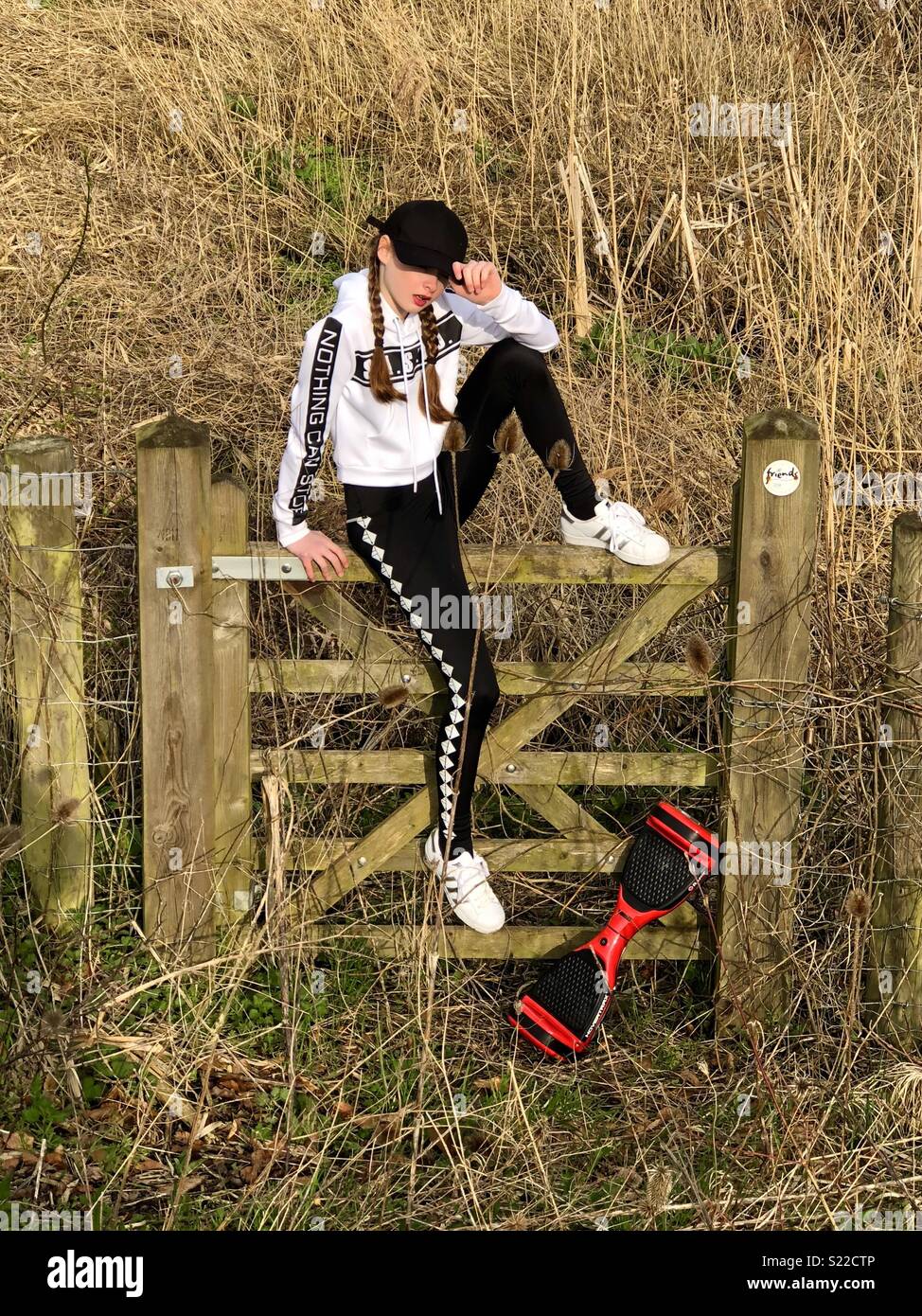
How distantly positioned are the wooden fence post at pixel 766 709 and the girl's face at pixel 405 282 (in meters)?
0.80

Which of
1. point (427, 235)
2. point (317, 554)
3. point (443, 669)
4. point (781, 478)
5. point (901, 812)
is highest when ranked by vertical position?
point (427, 235)

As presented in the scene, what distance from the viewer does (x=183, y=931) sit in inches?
148

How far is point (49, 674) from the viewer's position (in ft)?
12.3

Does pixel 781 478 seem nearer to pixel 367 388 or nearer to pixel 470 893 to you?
pixel 367 388

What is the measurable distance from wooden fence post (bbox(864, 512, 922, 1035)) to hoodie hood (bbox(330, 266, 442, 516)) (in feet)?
3.77

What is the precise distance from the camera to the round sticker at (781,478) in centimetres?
340

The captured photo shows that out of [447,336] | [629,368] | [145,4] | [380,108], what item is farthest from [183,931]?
[145,4]

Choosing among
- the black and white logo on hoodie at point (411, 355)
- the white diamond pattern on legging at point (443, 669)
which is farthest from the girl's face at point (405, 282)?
the white diamond pattern on legging at point (443, 669)

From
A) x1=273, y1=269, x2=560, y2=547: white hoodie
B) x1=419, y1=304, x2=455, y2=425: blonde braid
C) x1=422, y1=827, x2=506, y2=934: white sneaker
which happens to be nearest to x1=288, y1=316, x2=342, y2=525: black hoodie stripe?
x1=273, y1=269, x2=560, y2=547: white hoodie

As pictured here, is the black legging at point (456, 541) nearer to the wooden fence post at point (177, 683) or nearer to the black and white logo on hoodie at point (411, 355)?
the black and white logo on hoodie at point (411, 355)

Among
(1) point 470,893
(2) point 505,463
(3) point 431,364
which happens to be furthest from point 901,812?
(2) point 505,463

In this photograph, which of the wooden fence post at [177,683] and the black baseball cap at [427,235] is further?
the wooden fence post at [177,683]

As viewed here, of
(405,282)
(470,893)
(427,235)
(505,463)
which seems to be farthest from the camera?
(505,463)

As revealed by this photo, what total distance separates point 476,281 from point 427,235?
0.52ft
